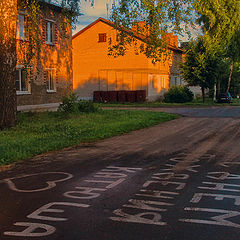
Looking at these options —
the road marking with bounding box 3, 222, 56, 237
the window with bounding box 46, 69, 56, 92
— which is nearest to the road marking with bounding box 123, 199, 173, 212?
the road marking with bounding box 3, 222, 56, 237

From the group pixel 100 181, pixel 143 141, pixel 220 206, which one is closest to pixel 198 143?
pixel 143 141

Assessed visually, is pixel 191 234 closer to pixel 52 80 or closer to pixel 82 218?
pixel 82 218

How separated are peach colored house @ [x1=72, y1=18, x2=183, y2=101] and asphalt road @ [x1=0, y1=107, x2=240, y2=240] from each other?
96.7 feet

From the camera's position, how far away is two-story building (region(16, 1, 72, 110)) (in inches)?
809

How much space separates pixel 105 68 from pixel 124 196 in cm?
3534

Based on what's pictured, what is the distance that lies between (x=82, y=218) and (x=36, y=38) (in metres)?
10.8

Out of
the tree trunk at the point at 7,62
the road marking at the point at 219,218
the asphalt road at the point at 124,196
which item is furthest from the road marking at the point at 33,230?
the tree trunk at the point at 7,62

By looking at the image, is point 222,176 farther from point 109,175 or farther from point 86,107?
point 86,107

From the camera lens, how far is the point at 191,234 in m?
3.84

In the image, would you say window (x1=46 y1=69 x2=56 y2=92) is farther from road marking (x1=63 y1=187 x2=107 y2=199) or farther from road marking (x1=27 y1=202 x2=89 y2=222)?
road marking (x1=27 y1=202 x2=89 y2=222)

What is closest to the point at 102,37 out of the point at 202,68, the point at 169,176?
the point at 202,68

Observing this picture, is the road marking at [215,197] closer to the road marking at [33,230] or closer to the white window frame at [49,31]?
the road marking at [33,230]

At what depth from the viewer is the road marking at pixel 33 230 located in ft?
12.8

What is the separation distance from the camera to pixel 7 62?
13.2m
